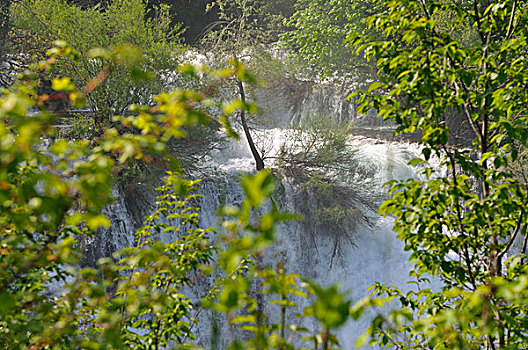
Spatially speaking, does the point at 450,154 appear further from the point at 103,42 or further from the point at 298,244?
the point at 103,42

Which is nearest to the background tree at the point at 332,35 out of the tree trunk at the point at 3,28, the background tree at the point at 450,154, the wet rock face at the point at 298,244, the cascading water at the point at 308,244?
the cascading water at the point at 308,244

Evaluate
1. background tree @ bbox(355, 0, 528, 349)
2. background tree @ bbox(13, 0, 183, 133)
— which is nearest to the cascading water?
background tree @ bbox(13, 0, 183, 133)

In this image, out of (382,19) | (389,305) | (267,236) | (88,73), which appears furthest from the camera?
(88,73)

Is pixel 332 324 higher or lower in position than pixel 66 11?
lower

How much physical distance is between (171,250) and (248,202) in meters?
1.67

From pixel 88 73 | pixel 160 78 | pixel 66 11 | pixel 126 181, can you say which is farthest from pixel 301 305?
pixel 66 11

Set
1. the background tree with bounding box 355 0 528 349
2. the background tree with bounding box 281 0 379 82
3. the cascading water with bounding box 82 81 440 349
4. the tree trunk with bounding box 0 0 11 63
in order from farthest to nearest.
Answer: the background tree with bounding box 281 0 379 82 < the tree trunk with bounding box 0 0 11 63 < the cascading water with bounding box 82 81 440 349 < the background tree with bounding box 355 0 528 349

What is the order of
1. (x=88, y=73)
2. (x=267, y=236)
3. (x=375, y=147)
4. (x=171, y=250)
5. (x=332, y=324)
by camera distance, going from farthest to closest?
(x=375, y=147), (x=88, y=73), (x=171, y=250), (x=267, y=236), (x=332, y=324)

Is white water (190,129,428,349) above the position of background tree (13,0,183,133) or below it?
below

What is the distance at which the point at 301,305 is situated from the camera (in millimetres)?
8766

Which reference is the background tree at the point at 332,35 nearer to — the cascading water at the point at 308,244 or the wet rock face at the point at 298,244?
the cascading water at the point at 308,244

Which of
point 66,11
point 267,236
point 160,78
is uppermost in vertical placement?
point 66,11

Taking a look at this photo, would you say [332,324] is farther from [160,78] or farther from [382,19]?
[160,78]

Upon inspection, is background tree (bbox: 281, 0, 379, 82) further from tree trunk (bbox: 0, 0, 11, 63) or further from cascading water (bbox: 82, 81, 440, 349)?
tree trunk (bbox: 0, 0, 11, 63)
